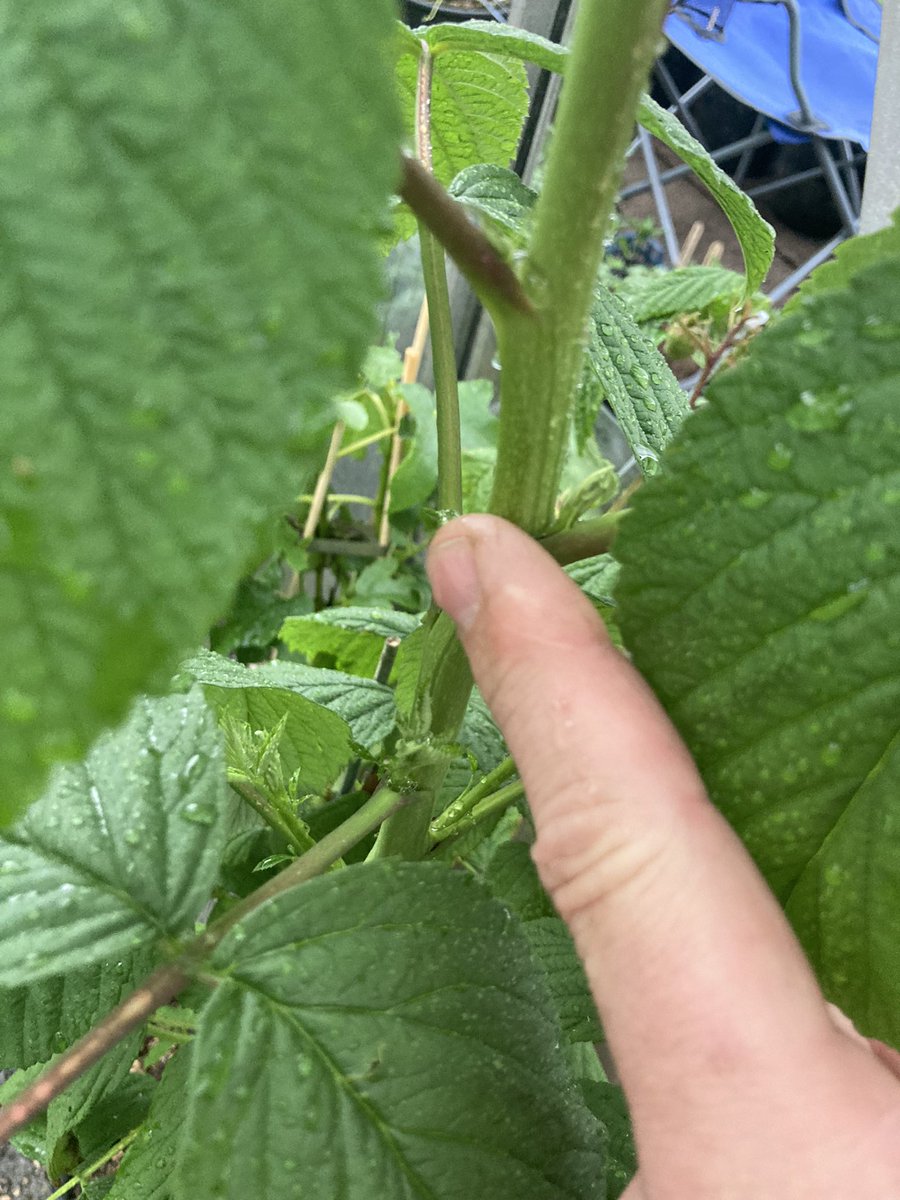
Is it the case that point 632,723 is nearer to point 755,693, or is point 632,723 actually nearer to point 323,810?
point 755,693

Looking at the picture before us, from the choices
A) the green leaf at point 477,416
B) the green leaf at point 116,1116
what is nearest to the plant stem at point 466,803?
the green leaf at point 116,1116

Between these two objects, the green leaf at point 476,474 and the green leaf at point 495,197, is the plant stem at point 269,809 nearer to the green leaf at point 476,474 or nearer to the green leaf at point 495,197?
the green leaf at point 495,197

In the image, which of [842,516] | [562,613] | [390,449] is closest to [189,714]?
[562,613]

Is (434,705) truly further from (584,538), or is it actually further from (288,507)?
(288,507)

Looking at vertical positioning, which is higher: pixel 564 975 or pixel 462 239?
pixel 462 239

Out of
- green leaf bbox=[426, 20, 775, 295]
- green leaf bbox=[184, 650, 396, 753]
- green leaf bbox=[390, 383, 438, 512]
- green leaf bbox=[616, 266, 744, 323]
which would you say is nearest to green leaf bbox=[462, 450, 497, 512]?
green leaf bbox=[390, 383, 438, 512]

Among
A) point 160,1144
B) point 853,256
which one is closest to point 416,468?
point 160,1144

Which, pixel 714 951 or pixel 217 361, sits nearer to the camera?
pixel 217 361
